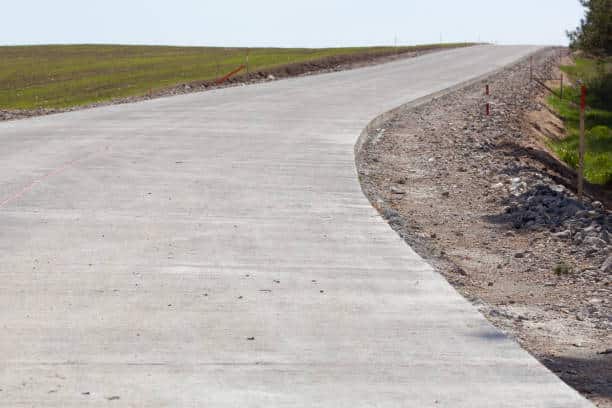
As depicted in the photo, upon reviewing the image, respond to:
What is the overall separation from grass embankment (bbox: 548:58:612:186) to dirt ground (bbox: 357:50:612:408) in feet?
6.10

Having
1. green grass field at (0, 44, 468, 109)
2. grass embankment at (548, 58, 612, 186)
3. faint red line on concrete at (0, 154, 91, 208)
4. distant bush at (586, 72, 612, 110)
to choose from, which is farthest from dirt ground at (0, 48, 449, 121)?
distant bush at (586, 72, 612, 110)

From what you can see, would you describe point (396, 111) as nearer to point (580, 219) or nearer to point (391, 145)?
point (391, 145)

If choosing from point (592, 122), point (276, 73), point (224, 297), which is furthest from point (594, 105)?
point (224, 297)

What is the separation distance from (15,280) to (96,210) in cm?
379

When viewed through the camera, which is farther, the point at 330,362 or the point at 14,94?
the point at 14,94

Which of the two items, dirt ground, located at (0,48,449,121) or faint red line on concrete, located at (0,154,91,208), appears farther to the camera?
dirt ground, located at (0,48,449,121)

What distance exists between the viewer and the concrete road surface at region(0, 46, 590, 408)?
6621 mm

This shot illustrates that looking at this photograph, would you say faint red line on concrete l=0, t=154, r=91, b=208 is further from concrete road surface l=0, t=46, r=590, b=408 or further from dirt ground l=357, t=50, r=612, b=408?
dirt ground l=357, t=50, r=612, b=408

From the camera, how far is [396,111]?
3108 centimetres

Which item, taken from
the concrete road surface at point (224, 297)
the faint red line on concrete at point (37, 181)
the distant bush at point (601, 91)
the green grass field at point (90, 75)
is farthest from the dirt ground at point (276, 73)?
the distant bush at point (601, 91)

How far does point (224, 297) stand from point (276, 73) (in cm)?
4137

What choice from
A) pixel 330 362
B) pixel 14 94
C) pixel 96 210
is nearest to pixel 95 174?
pixel 96 210

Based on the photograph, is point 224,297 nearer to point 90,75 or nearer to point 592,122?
point 592,122

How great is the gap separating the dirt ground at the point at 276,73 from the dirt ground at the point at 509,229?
35.2 ft
